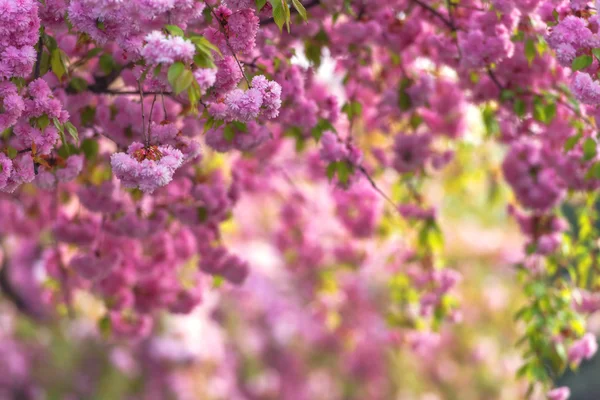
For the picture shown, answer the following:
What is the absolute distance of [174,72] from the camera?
1602 millimetres

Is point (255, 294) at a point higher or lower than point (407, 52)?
lower

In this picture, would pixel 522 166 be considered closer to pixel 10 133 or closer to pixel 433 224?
pixel 433 224

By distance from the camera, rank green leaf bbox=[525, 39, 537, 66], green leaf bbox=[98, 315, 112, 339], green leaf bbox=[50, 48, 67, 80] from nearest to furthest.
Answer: green leaf bbox=[50, 48, 67, 80], green leaf bbox=[525, 39, 537, 66], green leaf bbox=[98, 315, 112, 339]

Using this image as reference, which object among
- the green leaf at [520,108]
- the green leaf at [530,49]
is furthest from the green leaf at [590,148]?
the green leaf at [530,49]

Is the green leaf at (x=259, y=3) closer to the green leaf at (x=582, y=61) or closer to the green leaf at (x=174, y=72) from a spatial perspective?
the green leaf at (x=174, y=72)

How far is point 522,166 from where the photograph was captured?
11.1 feet

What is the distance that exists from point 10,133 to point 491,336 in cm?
626

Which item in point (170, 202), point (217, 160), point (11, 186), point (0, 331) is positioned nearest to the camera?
point (11, 186)

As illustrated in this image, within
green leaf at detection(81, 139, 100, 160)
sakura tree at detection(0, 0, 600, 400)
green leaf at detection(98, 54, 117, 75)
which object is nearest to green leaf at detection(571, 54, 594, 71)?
sakura tree at detection(0, 0, 600, 400)

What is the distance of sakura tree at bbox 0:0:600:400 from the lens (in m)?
1.90

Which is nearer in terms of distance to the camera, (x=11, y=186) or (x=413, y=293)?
(x=11, y=186)

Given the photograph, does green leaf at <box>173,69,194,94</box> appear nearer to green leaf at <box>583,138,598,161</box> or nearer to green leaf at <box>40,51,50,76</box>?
green leaf at <box>40,51,50,76</box>

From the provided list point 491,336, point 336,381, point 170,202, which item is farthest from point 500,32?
point 336,381

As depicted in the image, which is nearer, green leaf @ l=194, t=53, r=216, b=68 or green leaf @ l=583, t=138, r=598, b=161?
green leaf @ l=194, t=53, r=216, b=68
